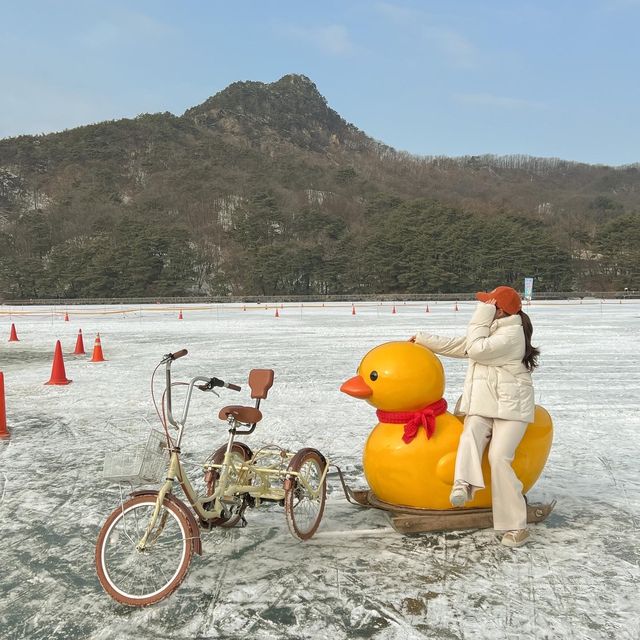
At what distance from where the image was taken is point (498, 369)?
4066 mm

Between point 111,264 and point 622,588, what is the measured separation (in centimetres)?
7689

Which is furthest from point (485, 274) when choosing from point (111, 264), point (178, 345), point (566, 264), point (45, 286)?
point (178, 345)

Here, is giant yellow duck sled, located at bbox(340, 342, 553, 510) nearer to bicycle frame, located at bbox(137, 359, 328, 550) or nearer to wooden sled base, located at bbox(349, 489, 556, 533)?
wooden sled base, located at bbox(349, 489, 556, 533)

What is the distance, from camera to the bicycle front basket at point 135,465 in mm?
3178

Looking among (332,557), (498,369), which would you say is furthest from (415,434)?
(332,557)

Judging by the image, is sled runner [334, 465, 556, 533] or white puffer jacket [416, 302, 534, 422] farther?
sled runner [334, 465, 556, 533]

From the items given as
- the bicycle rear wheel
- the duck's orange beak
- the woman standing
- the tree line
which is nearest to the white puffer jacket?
the woman standing

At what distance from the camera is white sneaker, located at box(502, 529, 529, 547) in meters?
4.05

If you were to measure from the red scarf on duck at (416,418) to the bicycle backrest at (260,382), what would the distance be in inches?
34.4

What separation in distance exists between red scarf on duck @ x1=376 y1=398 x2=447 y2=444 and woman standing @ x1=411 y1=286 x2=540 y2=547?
23cm

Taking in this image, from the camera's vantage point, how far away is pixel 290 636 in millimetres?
3059

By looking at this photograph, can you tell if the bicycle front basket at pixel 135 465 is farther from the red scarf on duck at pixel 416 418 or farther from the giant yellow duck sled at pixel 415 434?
the red scarf on duck at pixel 416 418

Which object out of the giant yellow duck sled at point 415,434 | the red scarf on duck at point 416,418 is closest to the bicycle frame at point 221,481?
the giant yellow duck sled at point 415,434

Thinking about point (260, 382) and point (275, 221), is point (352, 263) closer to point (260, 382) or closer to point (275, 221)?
point (275, 221)
